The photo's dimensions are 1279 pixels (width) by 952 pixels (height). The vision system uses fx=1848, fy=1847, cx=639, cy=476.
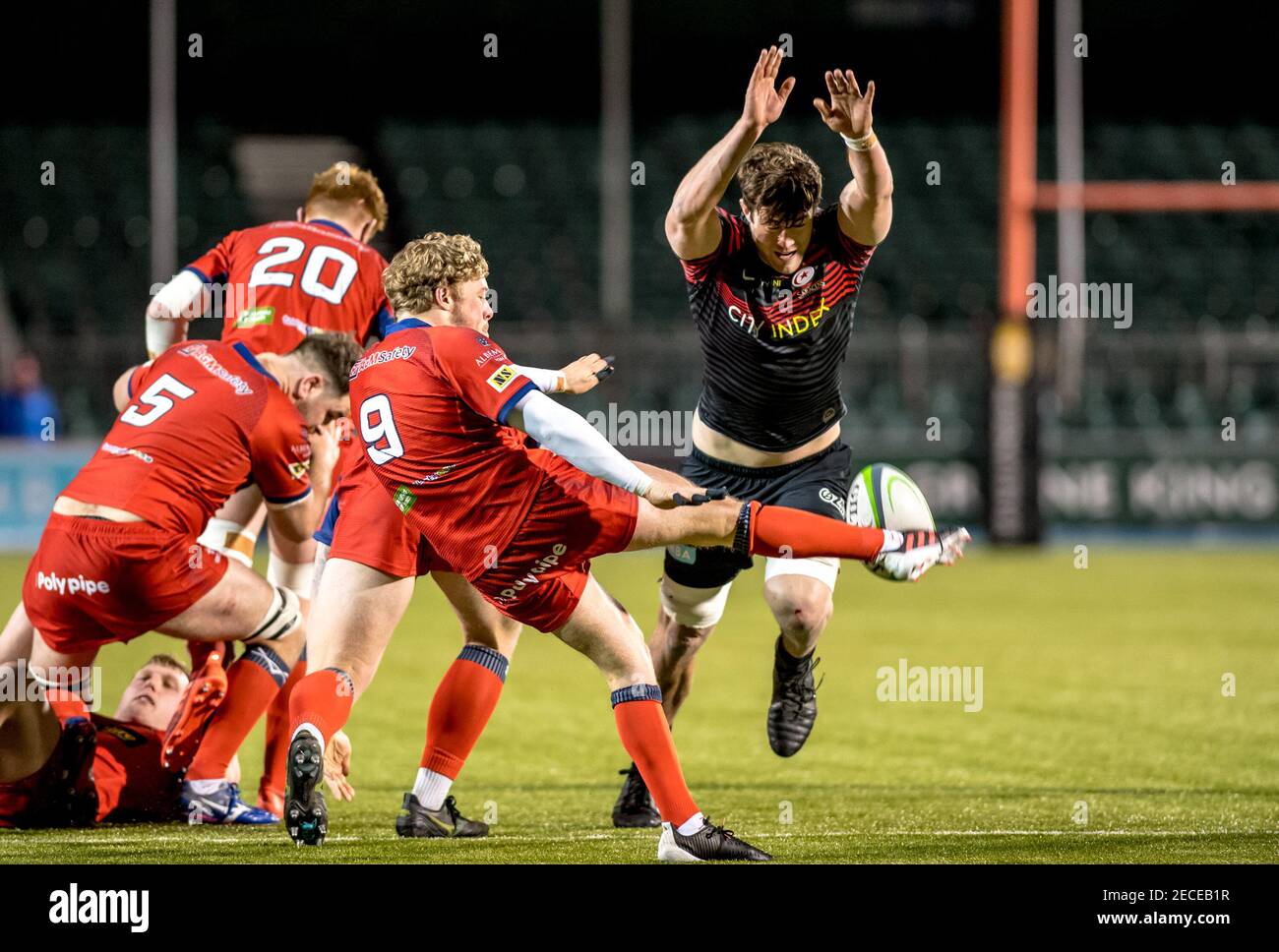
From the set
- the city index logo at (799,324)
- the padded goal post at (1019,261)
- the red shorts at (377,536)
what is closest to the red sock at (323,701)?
the red shorts at (377,536)

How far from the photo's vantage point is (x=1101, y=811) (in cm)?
651

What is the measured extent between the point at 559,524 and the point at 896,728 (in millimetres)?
3905

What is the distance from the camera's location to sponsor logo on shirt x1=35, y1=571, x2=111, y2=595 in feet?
19.7

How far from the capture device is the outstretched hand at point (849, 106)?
6.12 metres

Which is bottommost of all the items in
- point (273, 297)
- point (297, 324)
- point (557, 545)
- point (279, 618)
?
point (279, 618)

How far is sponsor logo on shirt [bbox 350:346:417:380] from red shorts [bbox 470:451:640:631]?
0.59 metres

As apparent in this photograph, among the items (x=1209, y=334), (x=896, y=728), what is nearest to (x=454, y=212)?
(x=1209, y=334)

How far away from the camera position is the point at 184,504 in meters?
6.14

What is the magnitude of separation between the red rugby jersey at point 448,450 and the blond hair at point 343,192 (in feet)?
6.83

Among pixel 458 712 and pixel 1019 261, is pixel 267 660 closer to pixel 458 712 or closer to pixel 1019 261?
pixel 458 712

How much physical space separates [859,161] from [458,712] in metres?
2.34

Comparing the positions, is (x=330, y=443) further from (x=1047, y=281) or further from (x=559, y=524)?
(x=1047, y=281)

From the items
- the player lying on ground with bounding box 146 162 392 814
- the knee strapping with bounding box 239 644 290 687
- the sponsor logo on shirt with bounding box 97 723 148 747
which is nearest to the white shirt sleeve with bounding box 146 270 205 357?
the player lying on ground with bounding box 146 162 392 814
